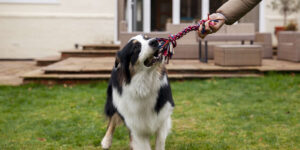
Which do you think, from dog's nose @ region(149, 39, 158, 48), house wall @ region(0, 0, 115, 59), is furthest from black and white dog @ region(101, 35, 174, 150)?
house wall @ region(0, 0, 115, 59)

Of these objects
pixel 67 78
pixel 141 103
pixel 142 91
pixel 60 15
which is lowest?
pixel 67 78

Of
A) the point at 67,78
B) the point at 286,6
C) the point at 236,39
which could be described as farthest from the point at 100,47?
the point at 286,6

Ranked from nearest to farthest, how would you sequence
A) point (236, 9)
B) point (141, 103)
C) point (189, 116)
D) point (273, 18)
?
point (236, 9) → point (141, 103) → point (189, 116) → point (273, 18)

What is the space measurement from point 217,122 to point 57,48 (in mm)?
8632

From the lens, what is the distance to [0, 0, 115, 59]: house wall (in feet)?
39.2

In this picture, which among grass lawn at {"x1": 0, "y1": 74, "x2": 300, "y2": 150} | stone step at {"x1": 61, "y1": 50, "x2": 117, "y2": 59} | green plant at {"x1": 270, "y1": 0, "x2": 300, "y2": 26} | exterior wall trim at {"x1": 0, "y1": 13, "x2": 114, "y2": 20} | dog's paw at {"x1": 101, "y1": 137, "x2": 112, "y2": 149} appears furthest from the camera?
exterior wall trim at {"x1": 0, "y1": 13, "x2": 114, "y2": 20}

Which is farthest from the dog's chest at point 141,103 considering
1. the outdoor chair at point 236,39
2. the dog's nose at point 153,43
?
the outdoor chair at point 236,39

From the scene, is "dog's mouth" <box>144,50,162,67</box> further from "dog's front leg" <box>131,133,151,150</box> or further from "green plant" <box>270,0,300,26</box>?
"green plant" <box>270,0,300,26</box>

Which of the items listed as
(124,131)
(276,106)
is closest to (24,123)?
(124,131)

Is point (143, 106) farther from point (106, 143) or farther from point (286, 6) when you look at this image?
point (286, 6)

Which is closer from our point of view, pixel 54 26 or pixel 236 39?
pixel 236 39

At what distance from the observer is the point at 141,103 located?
10.2 feet

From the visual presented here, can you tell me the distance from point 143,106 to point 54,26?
9.64m

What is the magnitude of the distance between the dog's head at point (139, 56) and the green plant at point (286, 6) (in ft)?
32.1
